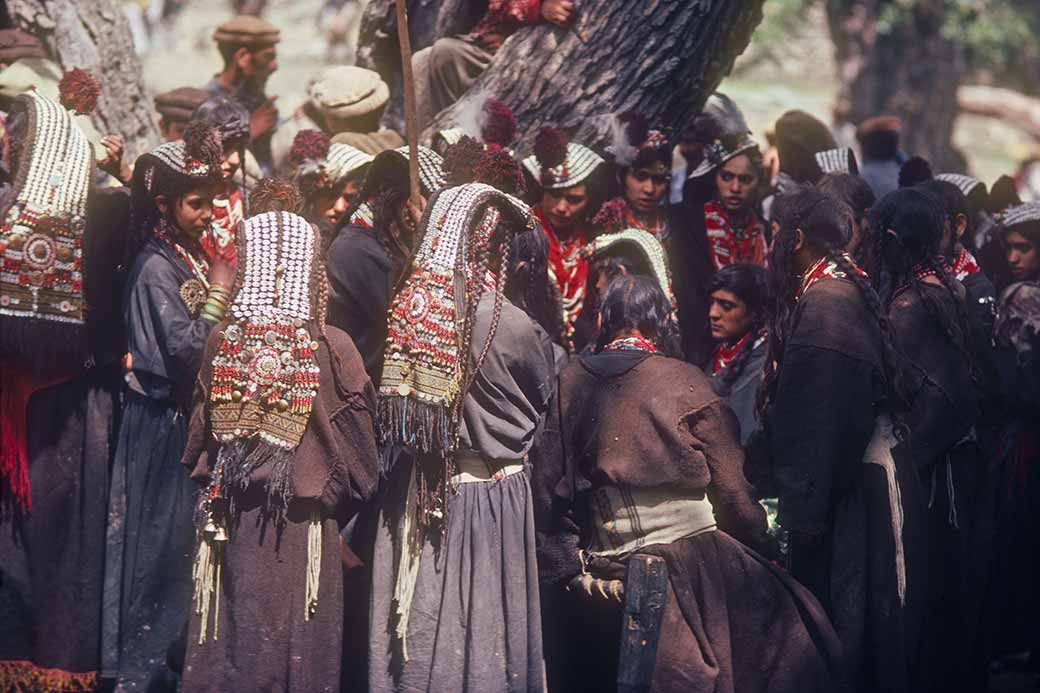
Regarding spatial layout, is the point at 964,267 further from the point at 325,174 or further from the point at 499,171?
the point at 325,174

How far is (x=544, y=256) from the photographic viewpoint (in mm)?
5699

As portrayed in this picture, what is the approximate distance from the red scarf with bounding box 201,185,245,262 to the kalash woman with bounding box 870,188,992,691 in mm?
2722

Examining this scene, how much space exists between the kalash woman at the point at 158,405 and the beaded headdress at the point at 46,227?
0.27 m

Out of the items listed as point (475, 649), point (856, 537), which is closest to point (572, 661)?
point (475, 649)

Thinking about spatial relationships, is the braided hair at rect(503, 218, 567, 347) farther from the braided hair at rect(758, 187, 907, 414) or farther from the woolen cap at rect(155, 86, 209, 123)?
the woolen cap at rect(155, 86, 209, 123)

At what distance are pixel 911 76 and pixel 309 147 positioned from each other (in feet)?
43.9

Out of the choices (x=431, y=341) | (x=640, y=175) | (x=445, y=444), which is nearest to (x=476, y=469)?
(x=445, y=444)

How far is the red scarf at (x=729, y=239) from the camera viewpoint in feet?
23.3

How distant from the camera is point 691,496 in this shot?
17.2ft

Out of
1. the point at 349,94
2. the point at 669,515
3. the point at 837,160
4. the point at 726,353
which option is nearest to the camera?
the point at 669,515

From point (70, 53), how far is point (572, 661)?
431cm

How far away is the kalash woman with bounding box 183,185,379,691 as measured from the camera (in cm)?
488

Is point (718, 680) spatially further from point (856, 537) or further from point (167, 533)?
point (167, 533)

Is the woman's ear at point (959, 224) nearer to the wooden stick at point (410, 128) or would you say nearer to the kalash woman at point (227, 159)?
the wooden stick at point (410, 128)
